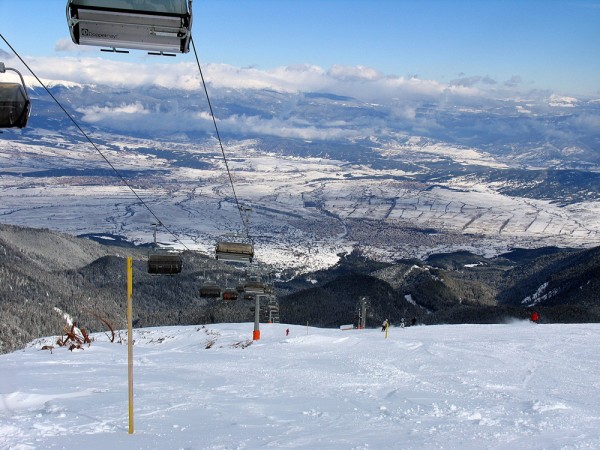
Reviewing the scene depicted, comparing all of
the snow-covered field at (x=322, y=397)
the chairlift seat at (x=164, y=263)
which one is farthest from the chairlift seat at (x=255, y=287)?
the chairlift seat at (x=164, y=263)

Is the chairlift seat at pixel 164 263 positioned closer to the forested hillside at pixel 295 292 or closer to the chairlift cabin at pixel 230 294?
the chairlift cabin at pixel 230 294

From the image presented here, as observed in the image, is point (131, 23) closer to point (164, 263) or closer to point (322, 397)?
point (322, 397)

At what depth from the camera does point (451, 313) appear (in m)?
68.7

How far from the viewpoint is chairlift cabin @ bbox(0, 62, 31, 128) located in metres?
6.25

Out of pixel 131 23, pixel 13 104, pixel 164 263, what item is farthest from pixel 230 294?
pixel 131 23

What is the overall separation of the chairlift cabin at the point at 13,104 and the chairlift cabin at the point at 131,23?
47.4 inches

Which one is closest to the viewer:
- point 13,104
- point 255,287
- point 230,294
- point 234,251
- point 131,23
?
point 131,23

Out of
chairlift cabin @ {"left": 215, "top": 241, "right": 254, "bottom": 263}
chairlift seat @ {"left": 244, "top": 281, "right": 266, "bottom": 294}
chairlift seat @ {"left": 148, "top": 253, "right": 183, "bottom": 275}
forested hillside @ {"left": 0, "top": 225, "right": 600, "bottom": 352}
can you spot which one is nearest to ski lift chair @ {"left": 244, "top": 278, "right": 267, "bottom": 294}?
chairlift seat @ {"left": 244, "top": 281, "right": 266, "bottom": 294}

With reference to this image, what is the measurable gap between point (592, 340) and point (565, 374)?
22.9 feet

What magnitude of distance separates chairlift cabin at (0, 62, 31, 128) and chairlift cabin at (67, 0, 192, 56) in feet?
3.95

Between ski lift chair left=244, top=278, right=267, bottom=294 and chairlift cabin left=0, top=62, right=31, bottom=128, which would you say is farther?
ski lift chair left=244, top=278, right=267, bottom=294

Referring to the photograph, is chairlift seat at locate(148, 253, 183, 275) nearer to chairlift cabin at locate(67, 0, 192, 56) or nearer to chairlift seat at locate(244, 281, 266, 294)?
chairlift seat at locate(244, 281, 266, 294)

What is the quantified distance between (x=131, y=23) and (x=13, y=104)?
1.78 metres

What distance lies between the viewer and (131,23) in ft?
17.5
